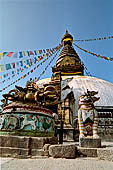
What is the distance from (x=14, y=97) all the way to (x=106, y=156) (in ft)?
13.1

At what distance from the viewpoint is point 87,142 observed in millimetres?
3934

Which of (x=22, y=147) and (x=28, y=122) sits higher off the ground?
(x=28, y=122)

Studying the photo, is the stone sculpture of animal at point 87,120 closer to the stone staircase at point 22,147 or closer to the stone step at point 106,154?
the stone staircase at point 22,147

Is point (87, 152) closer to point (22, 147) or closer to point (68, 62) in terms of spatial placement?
point (22, 147)

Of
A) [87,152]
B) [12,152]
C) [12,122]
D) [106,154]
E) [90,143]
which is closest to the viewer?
[106,154]

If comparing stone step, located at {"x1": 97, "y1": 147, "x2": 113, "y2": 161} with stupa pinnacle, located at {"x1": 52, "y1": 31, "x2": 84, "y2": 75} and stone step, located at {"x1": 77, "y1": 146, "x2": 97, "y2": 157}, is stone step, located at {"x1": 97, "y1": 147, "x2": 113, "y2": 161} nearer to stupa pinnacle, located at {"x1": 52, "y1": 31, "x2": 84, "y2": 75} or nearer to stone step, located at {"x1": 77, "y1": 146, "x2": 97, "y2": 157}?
stone step, located at {"x1": 77, "y1": 146, "x2": 97, "y2": 157}

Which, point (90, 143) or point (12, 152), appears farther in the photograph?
point (90, 143)

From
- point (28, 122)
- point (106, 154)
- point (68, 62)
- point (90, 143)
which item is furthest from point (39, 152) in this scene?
point (68, 62)

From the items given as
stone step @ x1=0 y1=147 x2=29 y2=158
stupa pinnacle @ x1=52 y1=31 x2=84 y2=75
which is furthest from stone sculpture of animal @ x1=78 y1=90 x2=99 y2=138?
stupa pinnacle @ x1=52 y1=31 x2=84 y2=75

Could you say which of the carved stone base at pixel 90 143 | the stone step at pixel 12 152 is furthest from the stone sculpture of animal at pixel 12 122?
the carved stone base at pixel 90 143

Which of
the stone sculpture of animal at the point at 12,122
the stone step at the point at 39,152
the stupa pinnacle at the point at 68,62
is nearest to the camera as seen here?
the stone step at the point at 39,152

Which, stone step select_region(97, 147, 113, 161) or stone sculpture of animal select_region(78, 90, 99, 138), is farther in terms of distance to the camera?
A: stone sculpture of animal select_region(78, 90, 99, 138)

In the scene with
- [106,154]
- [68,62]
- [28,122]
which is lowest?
[106,154]

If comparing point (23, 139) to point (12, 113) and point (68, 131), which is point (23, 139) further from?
point (68, 131)
